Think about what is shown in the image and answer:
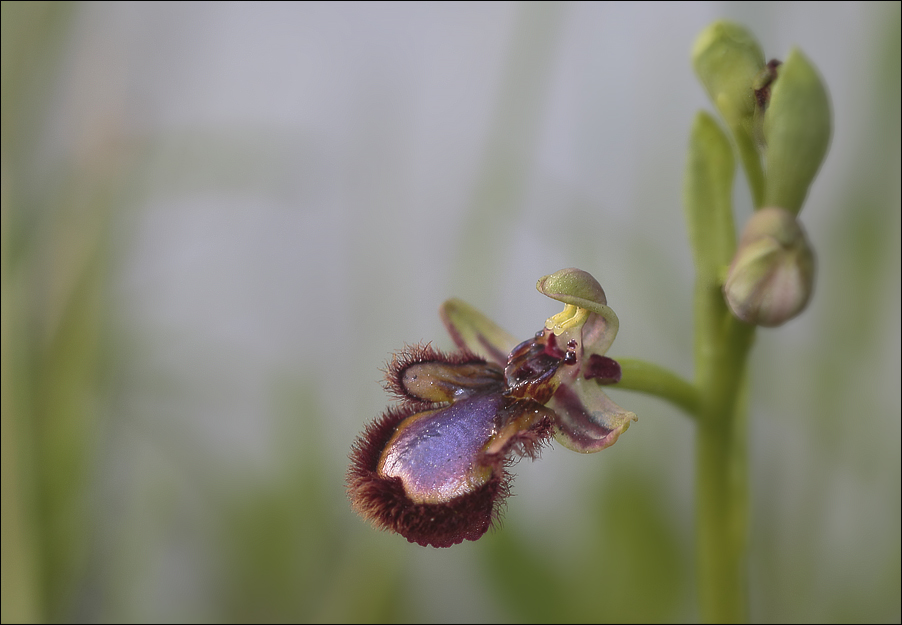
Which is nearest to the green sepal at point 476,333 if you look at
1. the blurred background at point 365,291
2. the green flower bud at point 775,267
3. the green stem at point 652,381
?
the green stem at point 652,381

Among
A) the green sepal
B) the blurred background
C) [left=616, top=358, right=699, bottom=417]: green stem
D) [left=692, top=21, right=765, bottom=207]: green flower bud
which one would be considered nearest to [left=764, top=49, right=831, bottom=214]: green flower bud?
[left=692, top=21, right=765, bottom=207]: green flower bud

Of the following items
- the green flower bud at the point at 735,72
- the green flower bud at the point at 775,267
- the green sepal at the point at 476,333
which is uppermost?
the green flower bud at the point at 735,72

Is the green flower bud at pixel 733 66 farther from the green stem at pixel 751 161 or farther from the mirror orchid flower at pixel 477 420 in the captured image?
the mirror orchid flower at pixel 477 420

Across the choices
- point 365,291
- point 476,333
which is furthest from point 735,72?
point 365,291

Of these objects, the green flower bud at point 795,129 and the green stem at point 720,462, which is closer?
the green flower bud at point 795,129

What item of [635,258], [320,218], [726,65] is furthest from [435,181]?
[726,65]

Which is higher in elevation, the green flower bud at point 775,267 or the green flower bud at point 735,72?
the green flower bud at point 735,72

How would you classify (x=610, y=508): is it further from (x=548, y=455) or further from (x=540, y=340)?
(x=540, y=340)
